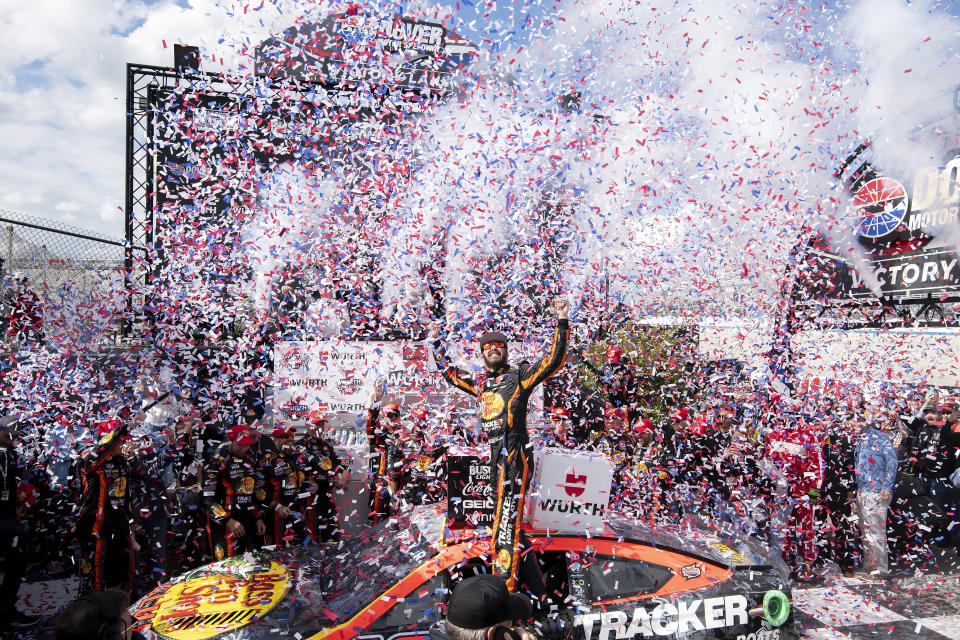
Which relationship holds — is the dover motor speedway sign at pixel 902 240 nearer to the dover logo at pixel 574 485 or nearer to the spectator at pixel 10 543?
the dover logo at pixel 574 485

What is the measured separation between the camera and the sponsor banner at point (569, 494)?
3.60 meters

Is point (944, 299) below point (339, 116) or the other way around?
below

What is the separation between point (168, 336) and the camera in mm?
7805

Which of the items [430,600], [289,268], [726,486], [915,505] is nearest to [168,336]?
[289,268]

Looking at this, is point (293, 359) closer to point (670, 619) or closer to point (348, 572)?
point (348, 572)

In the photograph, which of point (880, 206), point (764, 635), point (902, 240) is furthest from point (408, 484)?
point (880, 206)

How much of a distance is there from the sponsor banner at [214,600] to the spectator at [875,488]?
19.3 feet

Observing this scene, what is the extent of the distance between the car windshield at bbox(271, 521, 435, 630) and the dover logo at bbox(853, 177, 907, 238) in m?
11.5

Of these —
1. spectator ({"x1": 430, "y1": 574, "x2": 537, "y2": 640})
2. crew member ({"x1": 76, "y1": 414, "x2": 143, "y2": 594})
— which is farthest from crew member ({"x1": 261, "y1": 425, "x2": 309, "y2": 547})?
spectator ({"x1": 430, "y1": 574, "x2": 537, "y2": 640})

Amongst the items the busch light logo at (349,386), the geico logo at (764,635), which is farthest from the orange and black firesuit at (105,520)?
the geico logo at (764,635)

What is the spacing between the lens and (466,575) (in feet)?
11.1

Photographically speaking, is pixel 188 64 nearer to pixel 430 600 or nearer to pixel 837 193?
pixel 430 600

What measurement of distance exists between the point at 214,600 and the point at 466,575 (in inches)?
60.5

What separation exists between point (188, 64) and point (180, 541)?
7.17 m
